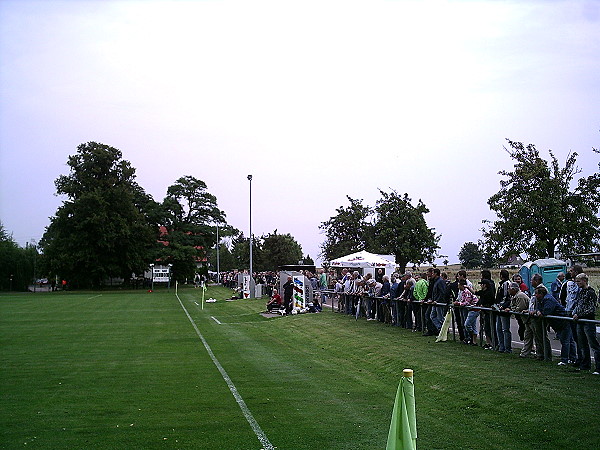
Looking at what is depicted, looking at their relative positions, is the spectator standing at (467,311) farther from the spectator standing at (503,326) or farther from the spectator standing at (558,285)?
the spectator standing at (558,285)

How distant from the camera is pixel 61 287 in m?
84.9

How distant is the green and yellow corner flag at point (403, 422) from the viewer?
18.5 feet

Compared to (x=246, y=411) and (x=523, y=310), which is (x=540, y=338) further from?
(x=246, y=411)

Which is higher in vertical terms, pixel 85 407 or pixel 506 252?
pixel 506 252

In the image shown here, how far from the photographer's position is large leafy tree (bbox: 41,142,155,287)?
246 feet

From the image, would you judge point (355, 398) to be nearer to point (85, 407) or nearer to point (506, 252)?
point (85, 407)

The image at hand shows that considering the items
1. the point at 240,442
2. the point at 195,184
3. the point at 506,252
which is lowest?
the point at 240,442

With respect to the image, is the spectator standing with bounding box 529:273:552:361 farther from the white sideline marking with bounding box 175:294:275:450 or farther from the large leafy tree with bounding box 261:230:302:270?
the large leafy tree with bounding box 261:230:302:270

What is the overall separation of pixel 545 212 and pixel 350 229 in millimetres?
32550

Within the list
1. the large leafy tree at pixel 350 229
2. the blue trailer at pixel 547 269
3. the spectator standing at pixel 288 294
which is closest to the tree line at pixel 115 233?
the large leafy tree at pixel 350 229

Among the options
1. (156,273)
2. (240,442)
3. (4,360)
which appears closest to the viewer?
(240,442)

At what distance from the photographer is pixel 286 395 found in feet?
35.8

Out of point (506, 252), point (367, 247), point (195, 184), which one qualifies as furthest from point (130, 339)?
point (195, 184)

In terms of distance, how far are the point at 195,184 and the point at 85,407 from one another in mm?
77897
